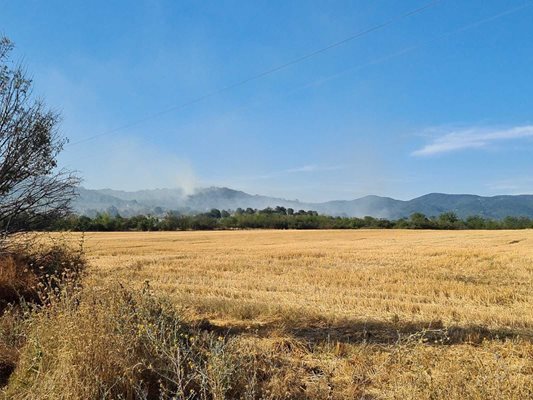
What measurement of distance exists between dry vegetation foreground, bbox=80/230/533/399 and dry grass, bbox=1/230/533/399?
31 mm

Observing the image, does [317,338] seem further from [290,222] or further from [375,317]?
[290,222]

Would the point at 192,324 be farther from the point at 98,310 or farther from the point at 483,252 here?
the point at 483,252

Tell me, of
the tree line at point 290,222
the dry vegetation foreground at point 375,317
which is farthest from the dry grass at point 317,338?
the tree line at point 290,222

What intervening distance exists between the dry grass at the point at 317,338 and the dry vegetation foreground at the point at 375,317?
0.03 meters

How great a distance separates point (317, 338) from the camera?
23.1 ft

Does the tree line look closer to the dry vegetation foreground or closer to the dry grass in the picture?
the dry vegetation foreground

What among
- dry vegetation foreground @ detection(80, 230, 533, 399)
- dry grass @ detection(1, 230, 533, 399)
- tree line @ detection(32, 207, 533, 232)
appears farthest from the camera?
tree line @ detection(32, 207, 533, 232)

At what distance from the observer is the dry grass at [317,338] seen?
158 inches

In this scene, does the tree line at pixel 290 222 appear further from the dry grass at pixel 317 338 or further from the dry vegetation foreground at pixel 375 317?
the dry grass at pixel 317 338

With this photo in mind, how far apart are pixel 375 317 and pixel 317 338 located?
9.43ft

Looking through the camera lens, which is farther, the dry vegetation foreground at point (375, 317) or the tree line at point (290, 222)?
the tree line at point (290, 222)

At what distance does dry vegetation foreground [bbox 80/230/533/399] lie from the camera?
15.1 feet

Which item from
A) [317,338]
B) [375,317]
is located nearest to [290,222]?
[375,317]

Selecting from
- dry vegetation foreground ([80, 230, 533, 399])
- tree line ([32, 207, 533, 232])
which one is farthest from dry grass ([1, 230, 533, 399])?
tree line ([32, 207, 533, 232])
